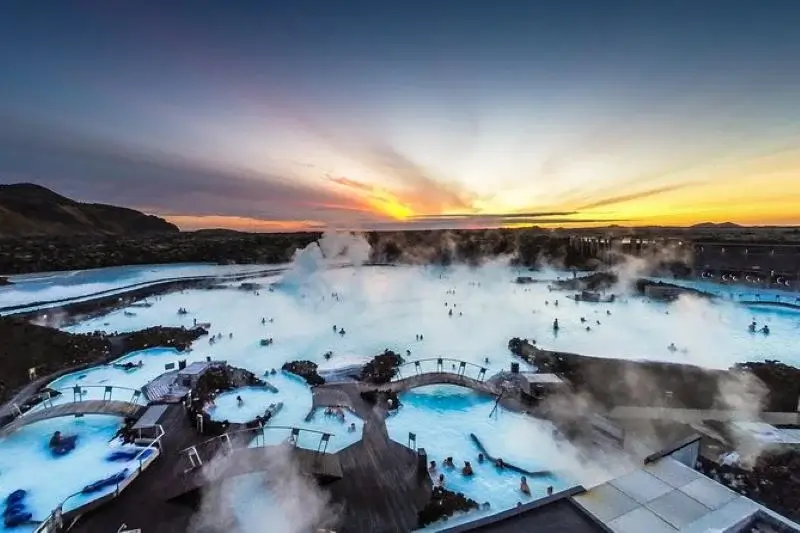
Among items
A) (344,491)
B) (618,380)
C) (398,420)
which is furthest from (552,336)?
(344,491)

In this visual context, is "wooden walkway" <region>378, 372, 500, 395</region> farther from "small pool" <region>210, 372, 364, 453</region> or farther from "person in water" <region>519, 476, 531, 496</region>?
"person in water" <region>519, 476, 531, 496</region>

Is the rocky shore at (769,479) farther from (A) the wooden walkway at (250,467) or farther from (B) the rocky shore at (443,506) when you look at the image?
(A) the wooden walkway at (250,467)

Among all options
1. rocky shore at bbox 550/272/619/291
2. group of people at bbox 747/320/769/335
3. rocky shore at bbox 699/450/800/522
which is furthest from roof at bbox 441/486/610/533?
rocky shore at bbox 550/272/619/291

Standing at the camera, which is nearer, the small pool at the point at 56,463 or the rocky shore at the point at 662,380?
the small pool at the point at 56,463

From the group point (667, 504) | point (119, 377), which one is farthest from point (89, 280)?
point (667, 504)

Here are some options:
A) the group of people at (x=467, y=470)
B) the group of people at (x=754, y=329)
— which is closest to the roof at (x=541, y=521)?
the group of people at (x=467, y=470)

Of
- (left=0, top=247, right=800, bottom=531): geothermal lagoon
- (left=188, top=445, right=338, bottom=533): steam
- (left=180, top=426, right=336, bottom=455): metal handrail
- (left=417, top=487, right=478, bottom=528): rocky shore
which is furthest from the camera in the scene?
(left=0, top=247, right=800, bottom=531): geothermal lagoon
